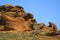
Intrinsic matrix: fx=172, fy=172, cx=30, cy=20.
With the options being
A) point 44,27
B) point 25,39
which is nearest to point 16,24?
point 44,27

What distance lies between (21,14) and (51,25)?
A: 7994 millimetres

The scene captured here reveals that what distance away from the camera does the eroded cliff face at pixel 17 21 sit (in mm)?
34094

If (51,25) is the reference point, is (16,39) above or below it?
below

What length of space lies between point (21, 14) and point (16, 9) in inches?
60.6

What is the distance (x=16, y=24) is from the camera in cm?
3534

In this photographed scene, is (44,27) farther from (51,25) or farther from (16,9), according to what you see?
(16,9)

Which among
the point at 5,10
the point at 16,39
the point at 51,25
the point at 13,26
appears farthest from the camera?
the point at 51,25

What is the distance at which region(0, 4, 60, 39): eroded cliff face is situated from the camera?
34094 mm

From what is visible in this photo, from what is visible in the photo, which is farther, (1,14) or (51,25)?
(51,25)

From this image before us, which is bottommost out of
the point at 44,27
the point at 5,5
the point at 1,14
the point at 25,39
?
the point at 25,39

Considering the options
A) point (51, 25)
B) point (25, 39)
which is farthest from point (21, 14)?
point (25, 39)

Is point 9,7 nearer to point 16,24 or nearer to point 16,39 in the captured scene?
point 16,24

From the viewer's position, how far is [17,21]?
35781 mm

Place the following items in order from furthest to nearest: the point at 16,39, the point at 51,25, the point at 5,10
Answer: the point at 51,25 → the point at 5,10 → the point at 16,39
